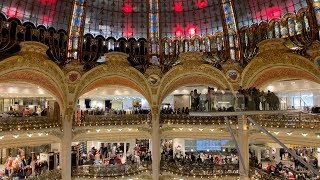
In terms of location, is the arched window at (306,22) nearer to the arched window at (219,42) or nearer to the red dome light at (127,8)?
the arched window at (219,42)

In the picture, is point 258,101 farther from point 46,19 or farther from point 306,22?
point 46,19

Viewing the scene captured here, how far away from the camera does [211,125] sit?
28047mm

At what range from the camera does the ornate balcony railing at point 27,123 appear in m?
23.0

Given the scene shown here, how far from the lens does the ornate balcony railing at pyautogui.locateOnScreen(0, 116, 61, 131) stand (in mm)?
23031

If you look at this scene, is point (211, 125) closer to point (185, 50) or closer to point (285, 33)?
point (185, 50)

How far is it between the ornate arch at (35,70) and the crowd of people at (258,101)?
60.7ft

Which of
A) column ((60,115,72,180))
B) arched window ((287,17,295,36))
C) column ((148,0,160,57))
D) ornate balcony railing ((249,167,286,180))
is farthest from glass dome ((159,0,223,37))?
ornate balcony railing ((249,167,286,180))

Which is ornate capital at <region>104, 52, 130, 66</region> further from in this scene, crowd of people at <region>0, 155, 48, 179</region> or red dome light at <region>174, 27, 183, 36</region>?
crowd of people at <region>0, 155, 48, 179</region>

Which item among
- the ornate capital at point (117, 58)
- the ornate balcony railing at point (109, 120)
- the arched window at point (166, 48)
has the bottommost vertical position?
the ornate balcony railing at point (109, 120)

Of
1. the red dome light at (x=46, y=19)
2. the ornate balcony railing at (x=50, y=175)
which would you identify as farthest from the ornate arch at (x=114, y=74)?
the ornate balcony railing at (x=50, y=175)

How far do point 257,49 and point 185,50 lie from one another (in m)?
7.35

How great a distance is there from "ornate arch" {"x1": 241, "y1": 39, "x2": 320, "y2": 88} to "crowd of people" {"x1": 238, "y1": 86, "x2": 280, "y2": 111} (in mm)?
12841

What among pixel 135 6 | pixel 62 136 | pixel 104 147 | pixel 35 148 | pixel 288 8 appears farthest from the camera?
pixel 104 147

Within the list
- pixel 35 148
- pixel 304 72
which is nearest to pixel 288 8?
pixel 304 72
